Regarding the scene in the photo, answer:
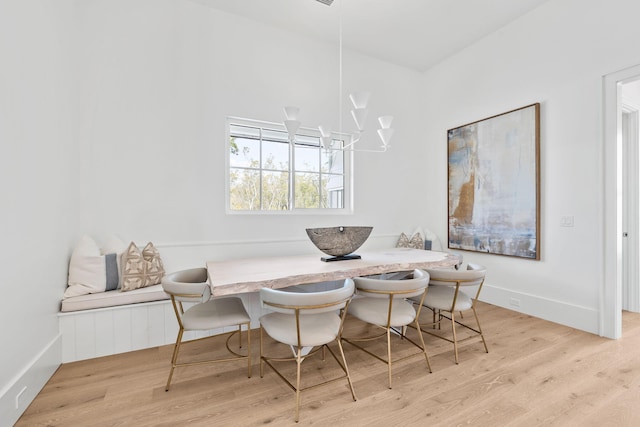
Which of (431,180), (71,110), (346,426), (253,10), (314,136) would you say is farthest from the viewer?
(431,180)

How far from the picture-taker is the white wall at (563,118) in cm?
267

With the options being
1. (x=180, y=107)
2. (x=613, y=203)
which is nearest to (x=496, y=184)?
(x=613, y=203)

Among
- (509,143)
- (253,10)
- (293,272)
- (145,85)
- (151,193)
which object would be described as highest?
(253,10)

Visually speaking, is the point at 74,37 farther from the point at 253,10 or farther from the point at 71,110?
the point at 253,10

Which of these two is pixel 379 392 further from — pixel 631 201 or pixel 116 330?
pixel 631 201

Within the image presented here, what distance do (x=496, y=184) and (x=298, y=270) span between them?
8.69ft

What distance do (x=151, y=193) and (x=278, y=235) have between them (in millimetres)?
1316

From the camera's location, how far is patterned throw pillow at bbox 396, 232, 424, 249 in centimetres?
403

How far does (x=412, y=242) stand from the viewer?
404cm

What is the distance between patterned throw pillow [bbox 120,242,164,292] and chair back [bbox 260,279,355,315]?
1434mm

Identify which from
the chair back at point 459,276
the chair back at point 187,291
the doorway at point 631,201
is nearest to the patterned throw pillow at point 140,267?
the chair back at point 187,291

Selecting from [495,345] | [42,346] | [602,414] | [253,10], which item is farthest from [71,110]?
[602,414]

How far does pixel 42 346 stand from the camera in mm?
1901

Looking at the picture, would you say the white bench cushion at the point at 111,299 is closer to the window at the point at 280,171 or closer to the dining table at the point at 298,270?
the dining table at the point at 298,270
